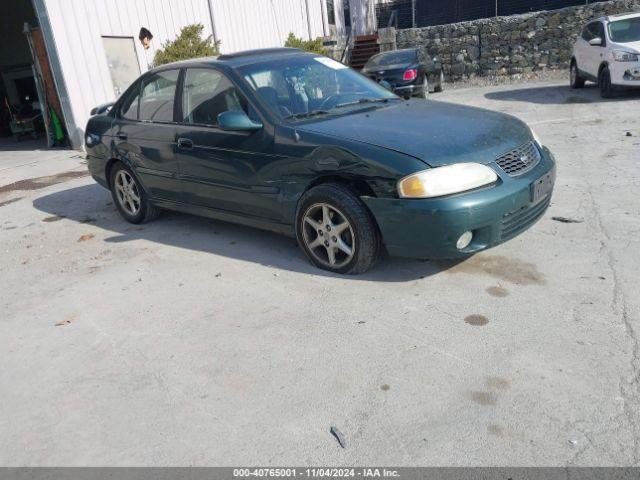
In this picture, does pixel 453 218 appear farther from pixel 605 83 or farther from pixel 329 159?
pixel 605 83

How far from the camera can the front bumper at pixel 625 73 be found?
11.6m

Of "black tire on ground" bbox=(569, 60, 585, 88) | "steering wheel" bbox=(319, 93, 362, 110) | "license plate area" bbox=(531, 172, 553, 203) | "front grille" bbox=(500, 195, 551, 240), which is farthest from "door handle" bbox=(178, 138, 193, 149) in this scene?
"black tire on ground" bbox=(569, 60, 585, 88)

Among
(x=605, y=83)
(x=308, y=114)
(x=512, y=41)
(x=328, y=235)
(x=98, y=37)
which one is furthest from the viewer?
(x=512, y=41)

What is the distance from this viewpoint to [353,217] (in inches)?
162

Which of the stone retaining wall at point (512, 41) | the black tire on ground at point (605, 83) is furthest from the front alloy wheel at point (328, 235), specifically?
the stone retaining wall at point (512, 41)

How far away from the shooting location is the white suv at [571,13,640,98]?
11.6 metres

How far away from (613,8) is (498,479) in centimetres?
1921

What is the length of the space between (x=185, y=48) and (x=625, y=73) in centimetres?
936

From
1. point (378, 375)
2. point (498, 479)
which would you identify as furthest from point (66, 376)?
point (498, 479)

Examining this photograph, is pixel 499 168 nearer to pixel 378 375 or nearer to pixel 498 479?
pixel 378 375

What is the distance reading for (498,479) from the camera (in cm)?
238

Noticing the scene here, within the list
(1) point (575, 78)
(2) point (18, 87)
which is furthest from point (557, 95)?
(2) point (18, 87)

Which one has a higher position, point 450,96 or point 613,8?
point 613,8

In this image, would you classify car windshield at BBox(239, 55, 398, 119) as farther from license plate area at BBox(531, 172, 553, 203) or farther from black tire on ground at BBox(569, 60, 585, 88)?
black tire on ground at BBox(569, 60, 585, 88)
